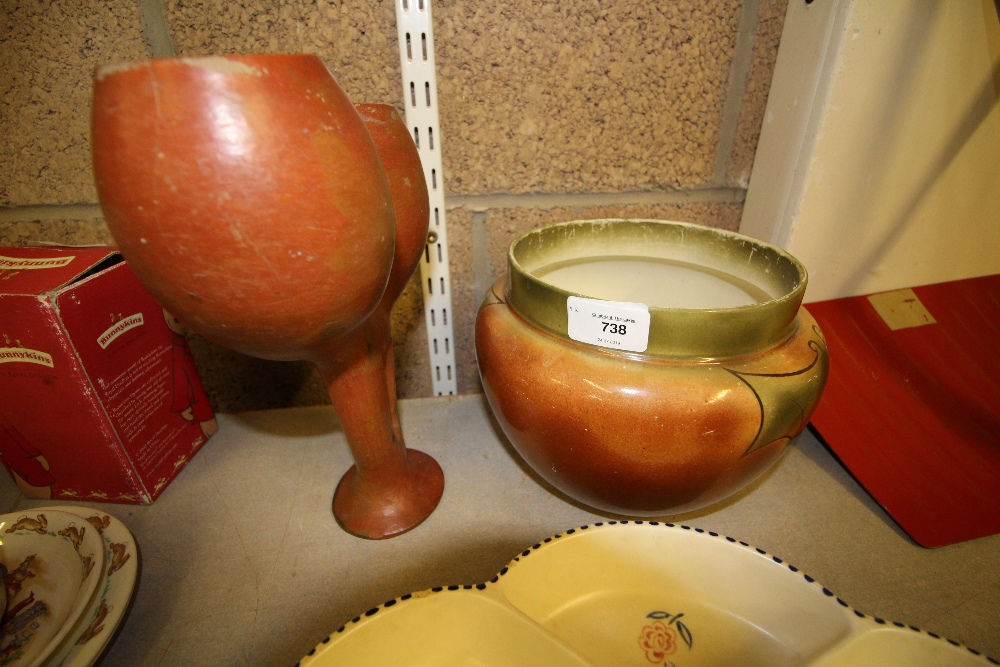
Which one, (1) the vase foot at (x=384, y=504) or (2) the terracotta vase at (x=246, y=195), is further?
(1) the vase foot at (x=384, y=504)

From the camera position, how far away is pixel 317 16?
482 millimetres

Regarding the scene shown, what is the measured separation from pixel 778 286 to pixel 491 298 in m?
0.24

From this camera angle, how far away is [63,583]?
0.38m

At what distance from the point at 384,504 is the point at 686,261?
1.21 ft

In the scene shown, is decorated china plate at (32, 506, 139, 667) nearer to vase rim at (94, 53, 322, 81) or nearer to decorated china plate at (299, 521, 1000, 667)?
decorated china plate at (299, 521, 1000, 667)

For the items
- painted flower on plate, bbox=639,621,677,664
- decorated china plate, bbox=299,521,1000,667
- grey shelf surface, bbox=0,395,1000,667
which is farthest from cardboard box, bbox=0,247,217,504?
painted flower on plate, bbox=639,621,677,664

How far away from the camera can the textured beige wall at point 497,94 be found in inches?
19.1

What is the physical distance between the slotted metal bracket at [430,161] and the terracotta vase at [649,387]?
6.5 inches

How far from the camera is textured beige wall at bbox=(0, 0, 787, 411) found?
485 millimetres

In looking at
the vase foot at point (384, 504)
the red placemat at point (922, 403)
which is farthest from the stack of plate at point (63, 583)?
the red placemat at point (922, 403)

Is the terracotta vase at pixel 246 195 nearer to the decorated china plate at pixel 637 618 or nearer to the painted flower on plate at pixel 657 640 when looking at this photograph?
the decorated china plate at pixel 637 618

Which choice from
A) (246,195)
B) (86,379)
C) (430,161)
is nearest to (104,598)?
(86,379)

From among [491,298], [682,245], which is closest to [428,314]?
[491,298]

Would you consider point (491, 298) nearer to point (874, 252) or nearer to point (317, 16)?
point (317, 16)
